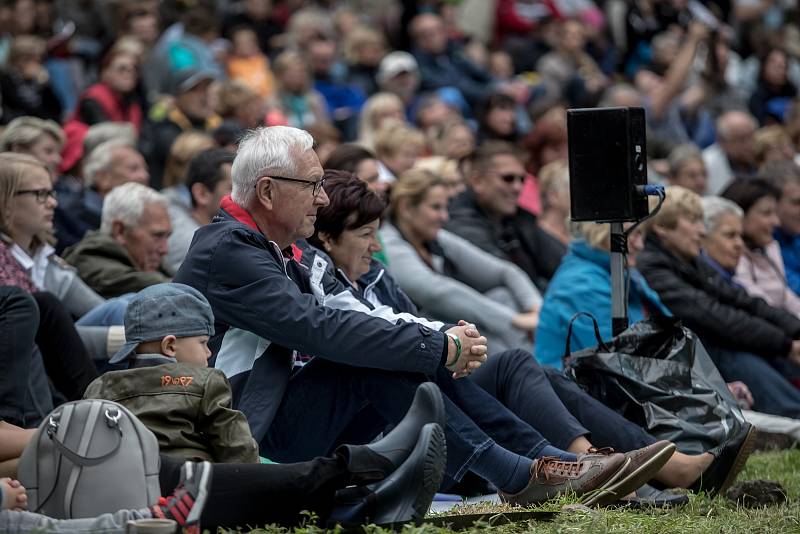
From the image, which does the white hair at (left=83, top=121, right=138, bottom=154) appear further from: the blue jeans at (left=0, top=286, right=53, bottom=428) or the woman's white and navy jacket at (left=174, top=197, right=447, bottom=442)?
the woman's white and navy jacket at (left=174, top=197, right=447, bottom=442)

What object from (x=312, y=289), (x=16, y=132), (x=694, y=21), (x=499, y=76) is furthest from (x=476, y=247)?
(x=694, y=21)

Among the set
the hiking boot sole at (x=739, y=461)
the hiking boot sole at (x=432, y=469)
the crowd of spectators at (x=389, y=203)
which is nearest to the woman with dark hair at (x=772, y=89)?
the crowd of spectators at (x=389, y=203)

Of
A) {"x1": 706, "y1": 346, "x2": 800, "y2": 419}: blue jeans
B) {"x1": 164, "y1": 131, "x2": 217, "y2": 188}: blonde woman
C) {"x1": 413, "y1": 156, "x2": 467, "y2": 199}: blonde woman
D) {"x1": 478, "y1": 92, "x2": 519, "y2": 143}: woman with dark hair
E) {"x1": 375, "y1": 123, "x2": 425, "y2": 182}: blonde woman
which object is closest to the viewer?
{"x1": 706, "y1": 346, "x2": 800, "y2": 419}: blue jeans

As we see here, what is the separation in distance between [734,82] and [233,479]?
1358 cm

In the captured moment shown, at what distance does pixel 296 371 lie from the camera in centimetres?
532

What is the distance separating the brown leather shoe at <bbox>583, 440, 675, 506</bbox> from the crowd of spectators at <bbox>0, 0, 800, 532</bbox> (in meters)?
0.02

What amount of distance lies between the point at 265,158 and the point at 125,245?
87.2 inches

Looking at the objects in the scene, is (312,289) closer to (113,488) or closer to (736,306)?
(113,488)

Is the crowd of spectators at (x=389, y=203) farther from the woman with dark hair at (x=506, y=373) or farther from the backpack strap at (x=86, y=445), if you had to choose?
the backpack strap at (x=86, y=445)

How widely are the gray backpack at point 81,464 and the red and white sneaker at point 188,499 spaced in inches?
6.7

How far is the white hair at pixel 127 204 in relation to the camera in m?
7.22

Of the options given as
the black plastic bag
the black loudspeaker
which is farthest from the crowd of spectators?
the black loudspeaker

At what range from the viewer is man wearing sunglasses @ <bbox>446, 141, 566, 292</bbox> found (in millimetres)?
9375

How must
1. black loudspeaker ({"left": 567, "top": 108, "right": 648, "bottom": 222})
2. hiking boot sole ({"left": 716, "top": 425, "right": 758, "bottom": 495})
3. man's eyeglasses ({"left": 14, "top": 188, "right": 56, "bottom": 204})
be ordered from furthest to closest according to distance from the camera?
man's eyeglasses ({"left": 14, "top": 188, "right": 56, "bottom": 204}) → black loudspeaker ({"left": 567, "top": 108, "right": 648, "bottom": 222}) → hiking boot sole ({"left": 716, "top": 425, "right": 758, "bottom": 495})
